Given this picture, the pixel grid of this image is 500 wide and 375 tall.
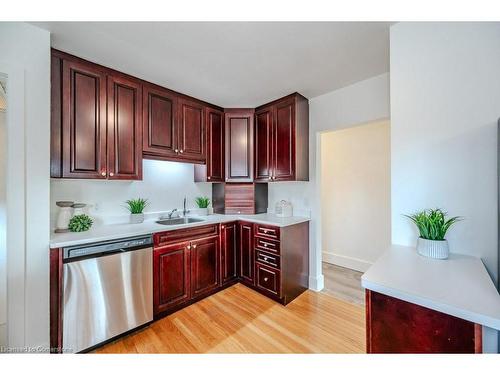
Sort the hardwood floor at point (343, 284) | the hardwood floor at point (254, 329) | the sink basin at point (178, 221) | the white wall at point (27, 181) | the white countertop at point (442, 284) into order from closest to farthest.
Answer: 1. the white countertop at point (442, 284)
2. the white wall at point (27, 181)
3. the hardwood floor at point (254, 329)
4. the hardwood floor at point (343, 284)
5. the sink basin at point (178, 221)

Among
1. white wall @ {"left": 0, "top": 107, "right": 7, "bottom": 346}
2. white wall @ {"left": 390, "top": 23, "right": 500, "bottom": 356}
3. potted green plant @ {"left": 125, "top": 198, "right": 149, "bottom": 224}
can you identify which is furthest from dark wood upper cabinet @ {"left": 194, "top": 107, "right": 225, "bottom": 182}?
white wall @ {"left": 390, "top": 23, "right": 500, "bottom": 356}

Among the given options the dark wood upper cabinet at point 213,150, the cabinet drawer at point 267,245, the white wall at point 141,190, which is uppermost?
the dark wood upper cabinet at point 213,150

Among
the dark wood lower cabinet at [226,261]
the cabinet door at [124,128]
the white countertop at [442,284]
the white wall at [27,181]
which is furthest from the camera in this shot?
the dark wood lower cabinet at [226,261]

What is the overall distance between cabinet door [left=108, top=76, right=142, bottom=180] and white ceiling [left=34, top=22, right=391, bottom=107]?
0.17 metres

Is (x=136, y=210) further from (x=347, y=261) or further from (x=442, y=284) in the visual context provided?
(x=347, y=261)

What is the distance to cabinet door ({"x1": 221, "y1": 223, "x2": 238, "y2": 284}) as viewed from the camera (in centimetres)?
256

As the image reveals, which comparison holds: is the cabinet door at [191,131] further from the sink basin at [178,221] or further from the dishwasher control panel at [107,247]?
the dishwasher control panel at [107,247]

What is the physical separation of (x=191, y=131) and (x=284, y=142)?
46.5 inches

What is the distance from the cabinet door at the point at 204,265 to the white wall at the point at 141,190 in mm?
756

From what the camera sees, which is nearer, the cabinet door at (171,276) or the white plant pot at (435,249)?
the white plant pot at (435,249)

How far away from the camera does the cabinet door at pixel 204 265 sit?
2.26 m

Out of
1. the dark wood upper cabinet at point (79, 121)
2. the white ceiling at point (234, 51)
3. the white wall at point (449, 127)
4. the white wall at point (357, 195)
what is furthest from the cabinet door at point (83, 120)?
the white wall at point (357, 195)

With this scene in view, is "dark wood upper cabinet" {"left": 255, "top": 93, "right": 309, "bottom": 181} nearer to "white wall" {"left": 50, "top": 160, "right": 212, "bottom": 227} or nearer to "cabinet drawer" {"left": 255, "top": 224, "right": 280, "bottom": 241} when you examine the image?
"cabinet drawer" {"left": 255, "top": 224, "right": 280, "bottom": 241}

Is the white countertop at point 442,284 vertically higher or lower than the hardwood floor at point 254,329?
higher
